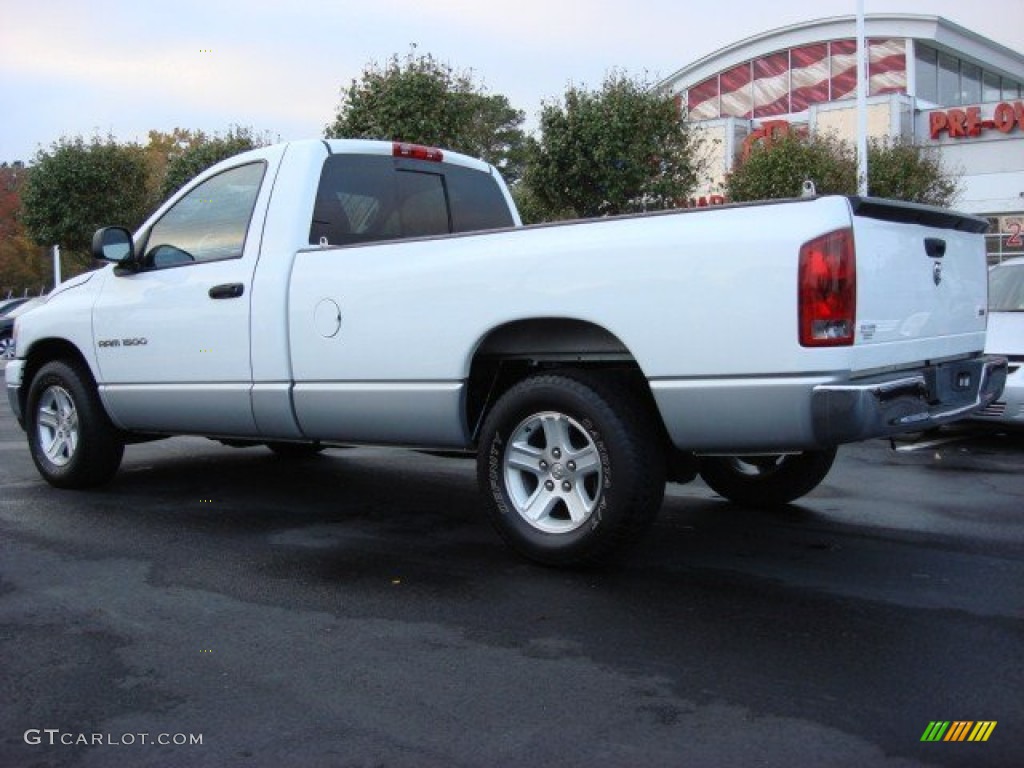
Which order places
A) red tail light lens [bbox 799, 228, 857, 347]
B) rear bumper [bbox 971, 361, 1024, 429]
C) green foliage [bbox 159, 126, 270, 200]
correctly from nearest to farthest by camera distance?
1. red tail light lens [bbox 799, 228, 857, 347]
2. rear bumper [bbox 971, 361, 1024, 429]
3. green foliage [bbox 159, 126, 270, 200]

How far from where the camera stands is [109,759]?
9.53ft

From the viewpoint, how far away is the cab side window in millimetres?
5820

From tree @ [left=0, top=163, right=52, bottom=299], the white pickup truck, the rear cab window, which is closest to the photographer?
the white pickup truck

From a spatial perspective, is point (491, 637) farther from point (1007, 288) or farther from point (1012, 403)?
point (1007, 288)

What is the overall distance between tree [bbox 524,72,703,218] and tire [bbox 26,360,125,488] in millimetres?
15002

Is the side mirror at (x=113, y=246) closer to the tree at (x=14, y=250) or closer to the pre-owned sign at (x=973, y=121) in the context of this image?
the pre-owned sign at (x=973, y=121)

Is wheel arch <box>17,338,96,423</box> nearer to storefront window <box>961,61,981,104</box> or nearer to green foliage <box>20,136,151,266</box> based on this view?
green foliage <box>20,136,151,266</box>

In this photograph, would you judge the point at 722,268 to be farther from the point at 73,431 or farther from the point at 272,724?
the point at 73,431

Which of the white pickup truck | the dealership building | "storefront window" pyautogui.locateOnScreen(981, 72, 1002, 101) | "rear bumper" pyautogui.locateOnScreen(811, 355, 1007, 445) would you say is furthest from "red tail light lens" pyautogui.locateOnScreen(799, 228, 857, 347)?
"storefront window" pyautogui.locateOnScreen(981, 72, 1002, 101)

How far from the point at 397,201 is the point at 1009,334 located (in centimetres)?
536

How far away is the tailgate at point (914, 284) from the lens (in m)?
4.02

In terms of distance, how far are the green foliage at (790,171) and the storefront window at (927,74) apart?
16.3 m

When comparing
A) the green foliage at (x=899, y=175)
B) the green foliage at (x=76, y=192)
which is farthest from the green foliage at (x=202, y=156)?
the green foliage at (x=899, y=175)

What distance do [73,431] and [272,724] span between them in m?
4.20
